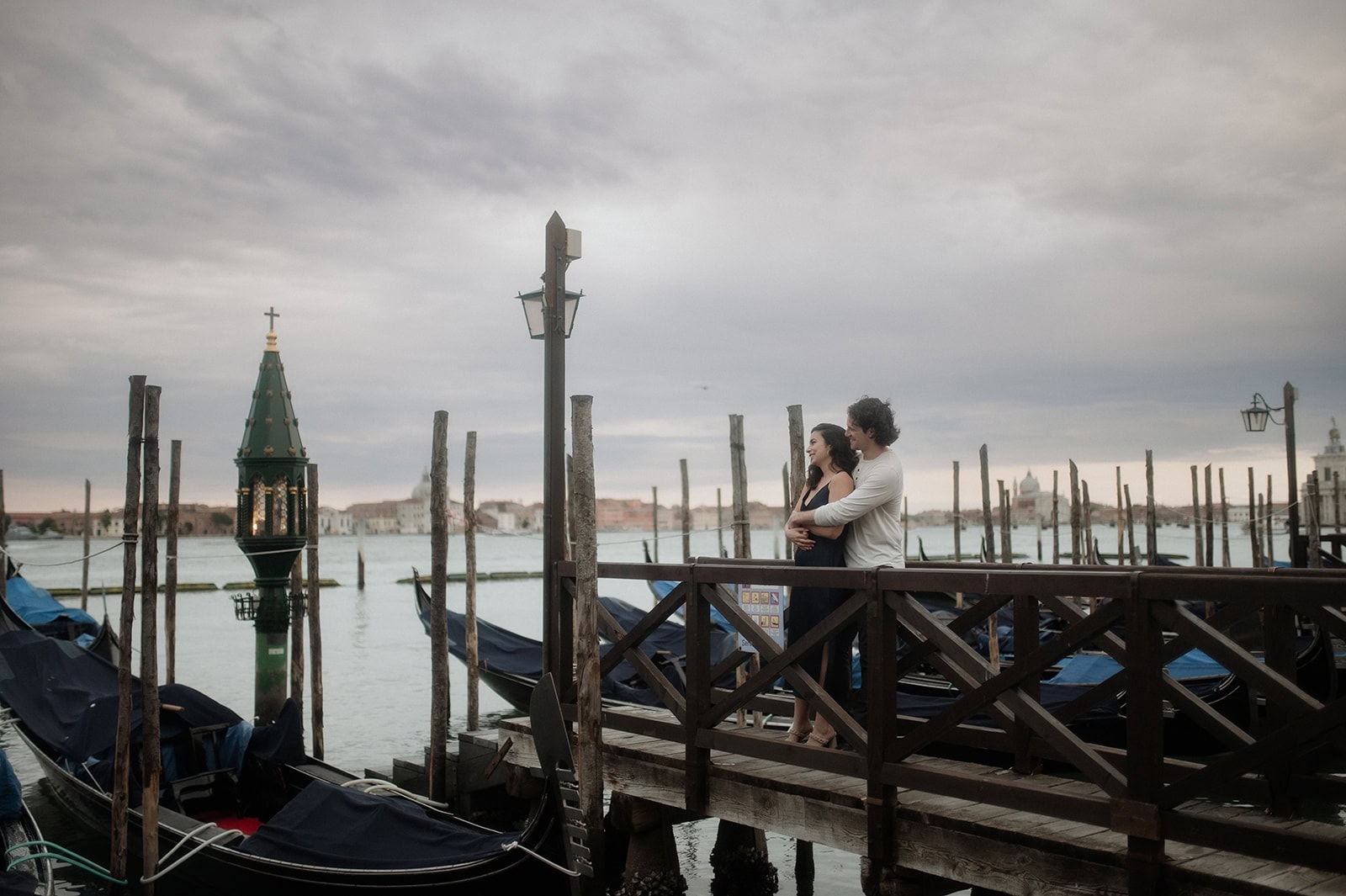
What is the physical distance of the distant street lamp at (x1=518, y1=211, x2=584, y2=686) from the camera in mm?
5102

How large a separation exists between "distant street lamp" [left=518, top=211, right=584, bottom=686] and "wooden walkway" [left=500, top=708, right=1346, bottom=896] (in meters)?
0.67

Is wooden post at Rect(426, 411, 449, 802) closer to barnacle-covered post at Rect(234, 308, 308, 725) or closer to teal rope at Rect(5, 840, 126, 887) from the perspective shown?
barnacle-covered post at Rect(234, 308, 308, 725)

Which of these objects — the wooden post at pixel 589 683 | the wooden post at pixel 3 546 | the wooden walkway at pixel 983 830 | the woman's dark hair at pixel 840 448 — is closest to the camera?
the wooden walkway at pixel 983 830

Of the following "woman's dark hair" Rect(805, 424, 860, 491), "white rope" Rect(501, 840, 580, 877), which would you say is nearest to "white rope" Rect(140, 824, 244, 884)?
"white rope" Rect(501, 840, 580, 877)

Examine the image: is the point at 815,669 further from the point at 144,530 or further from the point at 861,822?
the point at 144,530

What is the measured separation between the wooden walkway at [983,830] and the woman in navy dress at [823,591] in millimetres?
192

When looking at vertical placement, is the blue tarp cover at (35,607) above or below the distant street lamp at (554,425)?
below

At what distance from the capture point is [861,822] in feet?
12.6

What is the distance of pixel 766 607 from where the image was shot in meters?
4.49

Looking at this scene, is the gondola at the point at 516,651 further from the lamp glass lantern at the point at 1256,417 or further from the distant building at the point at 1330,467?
the distant building at the point at 1330,467

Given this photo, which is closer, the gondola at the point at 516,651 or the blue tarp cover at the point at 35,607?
the gondola at the point at 516,651

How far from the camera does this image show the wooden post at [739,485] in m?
8.27

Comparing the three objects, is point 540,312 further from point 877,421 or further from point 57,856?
point 57,856

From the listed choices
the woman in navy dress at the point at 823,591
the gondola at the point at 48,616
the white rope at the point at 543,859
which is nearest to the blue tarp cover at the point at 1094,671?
the woman in navy dress at the point at 823,591
